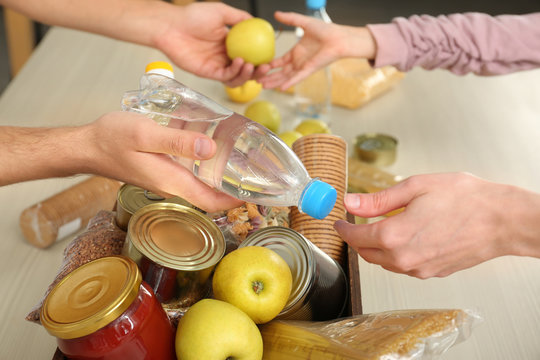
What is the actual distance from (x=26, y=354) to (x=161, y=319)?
374mm

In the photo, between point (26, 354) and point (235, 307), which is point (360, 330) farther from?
point (26, 354)

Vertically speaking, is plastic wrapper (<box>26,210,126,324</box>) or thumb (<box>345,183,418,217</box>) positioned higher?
thumb (<box>345,183,418,217</box>)

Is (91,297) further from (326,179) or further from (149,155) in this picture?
(326,179)

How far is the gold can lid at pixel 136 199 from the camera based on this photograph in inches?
33.2

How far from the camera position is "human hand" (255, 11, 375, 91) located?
4.62 ft

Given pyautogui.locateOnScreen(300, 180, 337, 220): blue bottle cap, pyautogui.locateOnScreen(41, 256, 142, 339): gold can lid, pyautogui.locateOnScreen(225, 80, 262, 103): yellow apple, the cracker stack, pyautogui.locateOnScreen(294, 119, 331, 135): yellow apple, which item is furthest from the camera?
pyautogui.locateOnScreen(225, 80, 262, 103): yellow apple

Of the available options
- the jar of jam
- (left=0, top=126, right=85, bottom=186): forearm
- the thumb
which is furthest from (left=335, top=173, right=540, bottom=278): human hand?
(left=0, top=126, right=85, bottom=186): forearm

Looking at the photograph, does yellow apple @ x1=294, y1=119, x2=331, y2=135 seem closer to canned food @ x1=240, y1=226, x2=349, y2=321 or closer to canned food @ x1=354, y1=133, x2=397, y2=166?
canned food @ x1=354, y1=133, x2=397, y2=166

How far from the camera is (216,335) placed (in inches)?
25.7

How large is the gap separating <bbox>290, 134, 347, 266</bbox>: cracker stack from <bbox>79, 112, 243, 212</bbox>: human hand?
19 cm

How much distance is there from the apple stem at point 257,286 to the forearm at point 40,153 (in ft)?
1.22

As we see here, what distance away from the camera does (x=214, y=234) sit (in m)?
→ 0.79

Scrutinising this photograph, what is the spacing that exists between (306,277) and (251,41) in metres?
0.79

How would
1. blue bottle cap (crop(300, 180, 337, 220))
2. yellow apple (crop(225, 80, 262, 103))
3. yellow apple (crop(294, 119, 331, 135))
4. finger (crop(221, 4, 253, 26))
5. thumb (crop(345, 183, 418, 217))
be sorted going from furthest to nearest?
1. yellow apple (crop(225, 80, 262, 103))
2. finger (crop(221, 4, 253, 26))
3. yellow apple (crop(294, 119, 331, 135))
4. thumb (crop(345, 183, 418, 217))
5. blue bottle cap (crop(300, 180, 337, 220))
